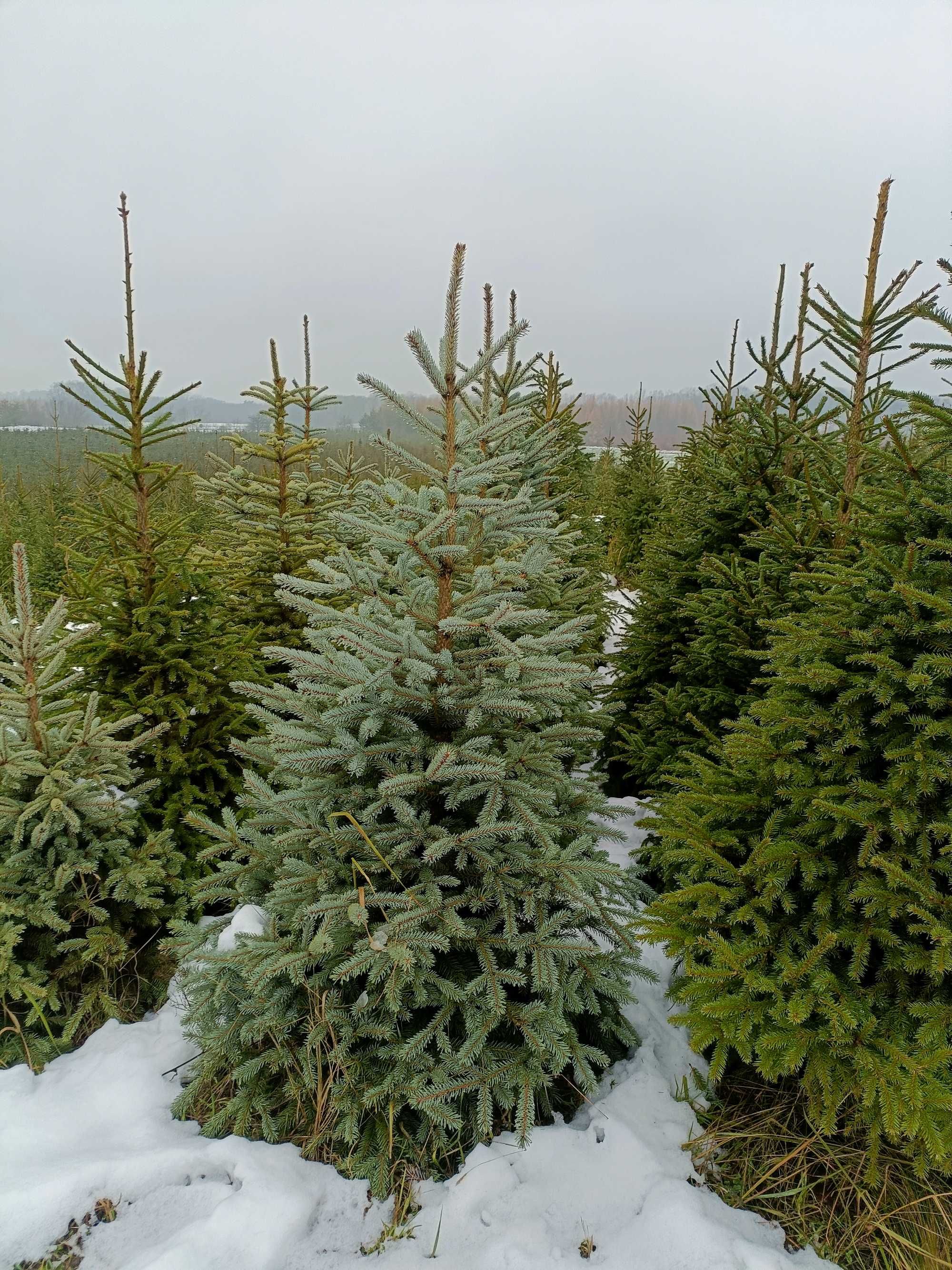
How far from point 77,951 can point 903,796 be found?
3.66m

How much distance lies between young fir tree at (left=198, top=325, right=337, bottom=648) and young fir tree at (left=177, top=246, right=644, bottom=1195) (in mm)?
2386

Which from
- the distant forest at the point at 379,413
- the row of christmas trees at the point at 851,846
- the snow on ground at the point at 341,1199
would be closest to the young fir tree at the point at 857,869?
the row of christmas trees at the point at 851,846

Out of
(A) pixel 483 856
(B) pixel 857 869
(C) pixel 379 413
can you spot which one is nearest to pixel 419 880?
(A) pixel 483 856

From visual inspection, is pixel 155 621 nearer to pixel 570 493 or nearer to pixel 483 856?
pixel 483 856

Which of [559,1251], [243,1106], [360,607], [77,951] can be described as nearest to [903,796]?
[559,1251]

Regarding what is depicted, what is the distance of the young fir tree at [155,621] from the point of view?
12.5 feet

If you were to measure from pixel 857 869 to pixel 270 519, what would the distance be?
4.71 metres

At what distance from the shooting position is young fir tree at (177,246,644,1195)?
2.31 meters

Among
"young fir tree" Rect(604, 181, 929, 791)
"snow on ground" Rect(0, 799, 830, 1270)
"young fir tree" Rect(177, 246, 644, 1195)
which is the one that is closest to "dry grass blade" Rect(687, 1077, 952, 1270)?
"snow on ground" Rect(0, 799, 830, 1270)

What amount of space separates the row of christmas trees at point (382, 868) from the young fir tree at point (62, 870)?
1 cm

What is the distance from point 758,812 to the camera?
2762 millimetres

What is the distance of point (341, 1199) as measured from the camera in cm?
226

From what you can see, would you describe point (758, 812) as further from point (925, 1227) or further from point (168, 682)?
point (168, 682)

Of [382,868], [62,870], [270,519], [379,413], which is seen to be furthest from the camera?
[379,413]
